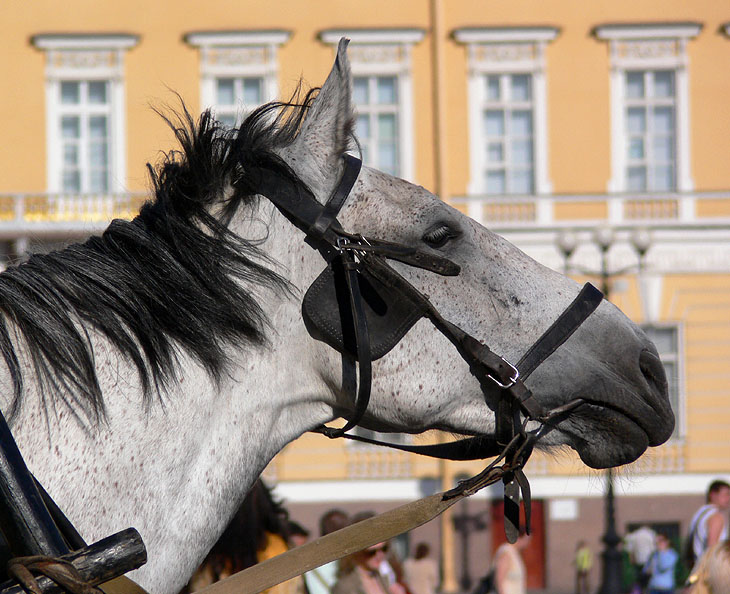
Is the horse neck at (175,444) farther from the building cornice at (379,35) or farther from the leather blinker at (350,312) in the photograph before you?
the building cornice at (379,35)

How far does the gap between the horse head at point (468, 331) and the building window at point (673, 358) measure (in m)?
14.7

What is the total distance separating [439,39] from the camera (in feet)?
55.9

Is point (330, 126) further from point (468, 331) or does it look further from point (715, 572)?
point (715, 572)

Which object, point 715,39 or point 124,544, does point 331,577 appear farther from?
point 715,39

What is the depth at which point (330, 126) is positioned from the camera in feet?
7.22

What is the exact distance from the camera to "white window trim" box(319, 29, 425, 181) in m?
17.1

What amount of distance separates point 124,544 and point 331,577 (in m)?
4.73

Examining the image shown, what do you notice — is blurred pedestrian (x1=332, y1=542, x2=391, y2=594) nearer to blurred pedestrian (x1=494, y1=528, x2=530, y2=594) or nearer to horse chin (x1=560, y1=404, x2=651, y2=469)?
blurred pedestrian (x1=494, y1=528, x2=530, y2=594)

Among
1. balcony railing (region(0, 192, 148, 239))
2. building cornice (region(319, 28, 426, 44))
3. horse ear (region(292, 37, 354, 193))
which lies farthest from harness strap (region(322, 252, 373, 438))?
building cornice (region(319, 28, 426, 44))

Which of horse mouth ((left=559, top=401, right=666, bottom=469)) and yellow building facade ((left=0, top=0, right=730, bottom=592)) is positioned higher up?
yellow building facade ((left=0, top=0, right=730, bottom=592))

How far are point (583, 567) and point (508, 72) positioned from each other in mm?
8051

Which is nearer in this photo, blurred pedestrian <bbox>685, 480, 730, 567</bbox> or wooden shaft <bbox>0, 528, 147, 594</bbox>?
wooden shaft <bbox>0, 528, 147, 594</bbox>

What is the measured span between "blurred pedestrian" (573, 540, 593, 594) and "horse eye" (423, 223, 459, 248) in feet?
44.7

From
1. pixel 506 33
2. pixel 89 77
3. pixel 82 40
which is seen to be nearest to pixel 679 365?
pixel 506 33
